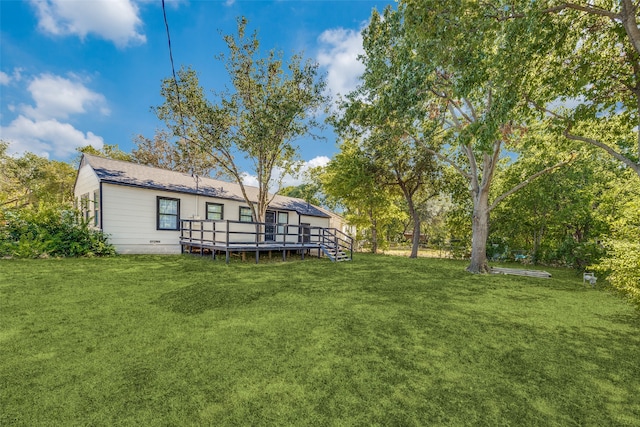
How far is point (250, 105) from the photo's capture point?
13.6m

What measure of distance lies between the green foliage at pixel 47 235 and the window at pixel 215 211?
15.8ft

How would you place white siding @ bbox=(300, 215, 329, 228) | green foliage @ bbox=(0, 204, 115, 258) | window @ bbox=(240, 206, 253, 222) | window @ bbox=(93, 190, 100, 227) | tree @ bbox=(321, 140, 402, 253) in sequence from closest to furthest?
green foliage @ bbox=(0, 204, 115, 258) < window @ bbox=(93, 190, 100, 227) < window @ bbox=(240, 206, 253, 222) < tree @ bbox=(321, 140, 402, 253) < white siding @ bbox=(300, 215, 329, 228)

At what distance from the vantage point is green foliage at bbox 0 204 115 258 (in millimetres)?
9359

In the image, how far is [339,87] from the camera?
14172 mm

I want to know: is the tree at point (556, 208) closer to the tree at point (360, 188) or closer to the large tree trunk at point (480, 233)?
the large tree trunk at point (480, 233)

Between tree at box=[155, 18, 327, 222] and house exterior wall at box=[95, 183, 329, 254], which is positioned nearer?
house exterior wall at box=[95, 183, 329, 254]

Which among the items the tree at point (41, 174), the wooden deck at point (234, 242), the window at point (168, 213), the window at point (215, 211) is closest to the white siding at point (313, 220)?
the wooden deck at point (234, 242)

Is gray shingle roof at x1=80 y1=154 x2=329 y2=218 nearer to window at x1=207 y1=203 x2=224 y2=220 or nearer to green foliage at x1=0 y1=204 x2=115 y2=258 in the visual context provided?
window at x1=207 y1=203 x2=224 y2=220

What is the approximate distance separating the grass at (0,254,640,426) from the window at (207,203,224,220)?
8.52m

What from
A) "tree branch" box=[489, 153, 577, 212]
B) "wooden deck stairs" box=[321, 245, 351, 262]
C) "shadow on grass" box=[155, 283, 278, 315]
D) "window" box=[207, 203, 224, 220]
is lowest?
"wooden deck stairs" box=[321, 245, 351, 262]

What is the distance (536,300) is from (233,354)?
7769 mm

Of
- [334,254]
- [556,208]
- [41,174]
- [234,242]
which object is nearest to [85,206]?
[234,242]

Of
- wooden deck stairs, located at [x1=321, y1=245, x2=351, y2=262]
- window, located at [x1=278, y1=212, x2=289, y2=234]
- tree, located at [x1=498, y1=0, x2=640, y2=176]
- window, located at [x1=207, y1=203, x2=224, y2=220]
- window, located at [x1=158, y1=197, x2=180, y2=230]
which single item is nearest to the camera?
tree, located at [x1=498, y1=0, x2=640, y2=176]

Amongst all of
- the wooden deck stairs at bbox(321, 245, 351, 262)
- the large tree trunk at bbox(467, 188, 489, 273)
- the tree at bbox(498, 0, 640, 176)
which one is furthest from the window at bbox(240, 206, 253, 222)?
the tree at bbox(498, 0, 640, 176)
